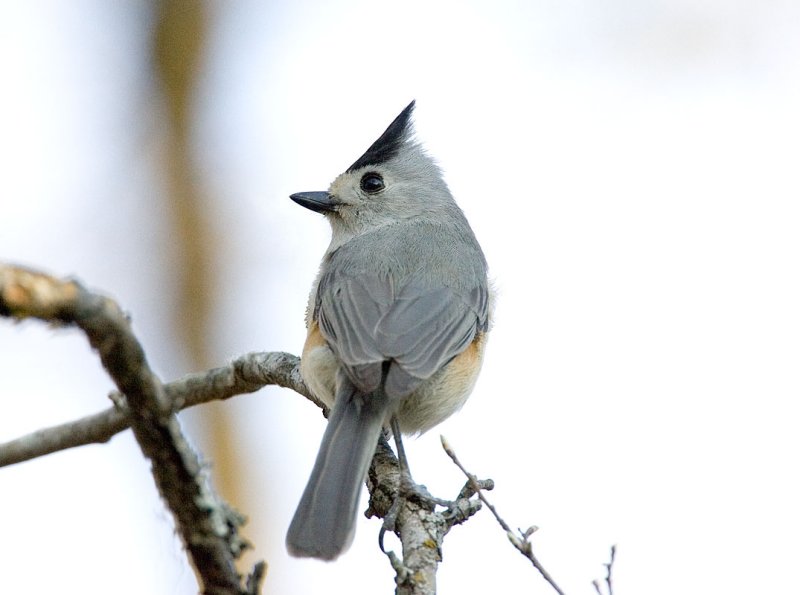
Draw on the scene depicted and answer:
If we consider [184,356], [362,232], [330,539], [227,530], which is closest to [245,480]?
[184,356]

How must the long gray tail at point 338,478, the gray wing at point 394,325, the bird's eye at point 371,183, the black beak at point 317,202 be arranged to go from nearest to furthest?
the long gray tail at point 338,478 < the gray wing at point 394,325 < the black beak at point 317,202 < the bird's eye at point 371,183

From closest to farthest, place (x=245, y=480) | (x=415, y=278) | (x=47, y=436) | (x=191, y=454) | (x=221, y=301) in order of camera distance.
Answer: (x=191, y=454) → (x=47, y=436) → (x=415, y=278) → (x=245, y=480) → (x=221, y=301)

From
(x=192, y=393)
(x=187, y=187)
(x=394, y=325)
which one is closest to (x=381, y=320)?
(x=394, y=325)

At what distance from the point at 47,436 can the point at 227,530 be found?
135 centimetres

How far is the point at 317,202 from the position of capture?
5.17 m

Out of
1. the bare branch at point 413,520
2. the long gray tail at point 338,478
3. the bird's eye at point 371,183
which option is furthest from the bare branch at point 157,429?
the bird's eye at point 371,183

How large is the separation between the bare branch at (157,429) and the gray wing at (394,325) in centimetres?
157

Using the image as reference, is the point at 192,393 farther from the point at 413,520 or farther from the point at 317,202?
the point at 317,202

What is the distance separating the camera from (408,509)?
3.19 metres

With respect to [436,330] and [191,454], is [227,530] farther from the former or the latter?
[436,330]

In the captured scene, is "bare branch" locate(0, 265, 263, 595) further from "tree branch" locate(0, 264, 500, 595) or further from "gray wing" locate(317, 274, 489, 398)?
"gray wing" locate(317, 274, 489, 398)

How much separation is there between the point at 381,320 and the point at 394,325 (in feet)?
0.21

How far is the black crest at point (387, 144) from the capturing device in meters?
5.41

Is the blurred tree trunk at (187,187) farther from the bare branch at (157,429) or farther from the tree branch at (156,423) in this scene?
the bare branch at (157,429)
